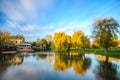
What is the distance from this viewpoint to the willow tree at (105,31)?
Answer: 133 ft

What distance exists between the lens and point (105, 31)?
4128 centimetres

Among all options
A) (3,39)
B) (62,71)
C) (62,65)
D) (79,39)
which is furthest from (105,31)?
(3,39)

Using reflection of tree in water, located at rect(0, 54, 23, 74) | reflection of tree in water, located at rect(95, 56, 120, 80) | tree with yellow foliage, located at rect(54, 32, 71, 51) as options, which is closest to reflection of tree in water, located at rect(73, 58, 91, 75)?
reflection of tree in water, located at rect(95, 56, 120, 80)

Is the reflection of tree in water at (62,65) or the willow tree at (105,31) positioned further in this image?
the willow tree at (105,31)

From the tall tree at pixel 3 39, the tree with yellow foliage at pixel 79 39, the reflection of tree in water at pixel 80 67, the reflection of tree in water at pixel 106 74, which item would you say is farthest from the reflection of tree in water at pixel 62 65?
the tall tree at pixel 3 39

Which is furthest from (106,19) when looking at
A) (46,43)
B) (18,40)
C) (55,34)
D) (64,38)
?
(18,40)

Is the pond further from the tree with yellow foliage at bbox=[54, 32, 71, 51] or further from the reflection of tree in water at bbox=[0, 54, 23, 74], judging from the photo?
the tree with yellow foliage at bbox=[54, 32, 71, 51]

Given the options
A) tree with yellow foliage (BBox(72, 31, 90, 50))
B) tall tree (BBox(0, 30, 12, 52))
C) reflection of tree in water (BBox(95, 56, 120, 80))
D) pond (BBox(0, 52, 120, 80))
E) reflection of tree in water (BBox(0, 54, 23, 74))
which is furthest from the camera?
tree with yellow foliage (BBox(72, 31, 90, 50))

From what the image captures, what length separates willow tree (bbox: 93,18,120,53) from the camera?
4044cm

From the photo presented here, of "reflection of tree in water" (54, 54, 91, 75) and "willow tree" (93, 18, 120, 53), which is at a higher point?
"willow tree" (93, 18, 120, 53)

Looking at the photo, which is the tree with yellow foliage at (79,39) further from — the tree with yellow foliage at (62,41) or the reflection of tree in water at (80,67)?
the reflection of tree in water at (80,67)

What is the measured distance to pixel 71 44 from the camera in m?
66.2

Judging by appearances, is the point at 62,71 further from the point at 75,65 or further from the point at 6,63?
the point at 6,63

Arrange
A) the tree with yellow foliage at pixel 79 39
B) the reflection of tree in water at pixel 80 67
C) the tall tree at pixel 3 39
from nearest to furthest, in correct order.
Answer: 1. the reflection of tree in water at pixel 80 67
2. the tall tree at pixel 3 39
3. the tree with yellow foliage at pixel 79 39
